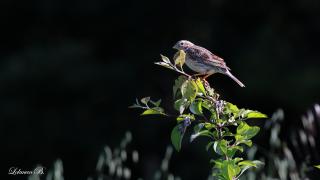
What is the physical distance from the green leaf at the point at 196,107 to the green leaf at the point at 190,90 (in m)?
0.05

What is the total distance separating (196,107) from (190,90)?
0.26 feet

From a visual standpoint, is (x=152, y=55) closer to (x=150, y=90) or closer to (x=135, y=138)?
(x=150, y=90)

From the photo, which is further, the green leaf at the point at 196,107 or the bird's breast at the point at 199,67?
the bird's breast at the point at 199,67

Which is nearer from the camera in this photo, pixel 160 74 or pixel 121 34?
pixel 160 74

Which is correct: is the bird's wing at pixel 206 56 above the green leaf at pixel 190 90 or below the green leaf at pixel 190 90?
above

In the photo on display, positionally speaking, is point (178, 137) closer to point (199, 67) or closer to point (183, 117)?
point (183, 117)

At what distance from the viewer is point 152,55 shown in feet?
41.5

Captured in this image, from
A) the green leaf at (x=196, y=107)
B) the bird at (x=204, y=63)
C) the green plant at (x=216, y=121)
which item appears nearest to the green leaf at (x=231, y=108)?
the green plant at (x=216, y=121)

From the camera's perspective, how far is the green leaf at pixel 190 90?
Answer: 9.87ft

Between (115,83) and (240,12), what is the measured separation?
2241mm

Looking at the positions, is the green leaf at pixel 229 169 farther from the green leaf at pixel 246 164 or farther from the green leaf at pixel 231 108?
the green leaf at pixel 231 108

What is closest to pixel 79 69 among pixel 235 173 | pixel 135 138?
pixel 135 138

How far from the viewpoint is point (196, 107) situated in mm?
3057

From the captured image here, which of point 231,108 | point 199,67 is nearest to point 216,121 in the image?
point 231,108
